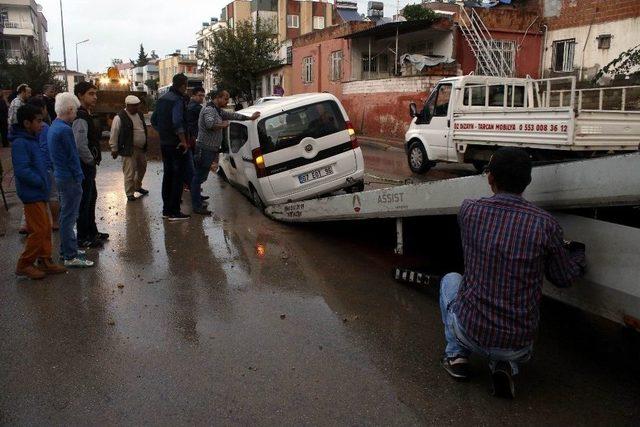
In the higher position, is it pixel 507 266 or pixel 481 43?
pixel 481 43

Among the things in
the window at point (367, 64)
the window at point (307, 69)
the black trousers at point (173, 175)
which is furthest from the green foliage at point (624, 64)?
the window at point (307, 69)

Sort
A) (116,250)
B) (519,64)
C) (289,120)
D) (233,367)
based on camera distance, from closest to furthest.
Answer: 1. (233,367)
2. (116,250)
3. (289,120)
4. (519,64)

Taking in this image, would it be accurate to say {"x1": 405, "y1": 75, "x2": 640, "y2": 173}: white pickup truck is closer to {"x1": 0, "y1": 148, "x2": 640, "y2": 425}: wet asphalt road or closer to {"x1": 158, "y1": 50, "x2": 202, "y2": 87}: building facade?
{"x1": 0, "y1": 148, "x2": 640, "y2": 425}: wet asphalt road

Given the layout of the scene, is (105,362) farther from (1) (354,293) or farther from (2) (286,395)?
(1) (354,293)

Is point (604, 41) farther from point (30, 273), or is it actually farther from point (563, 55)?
point (30, 273)

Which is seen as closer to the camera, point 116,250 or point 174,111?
point 116,250

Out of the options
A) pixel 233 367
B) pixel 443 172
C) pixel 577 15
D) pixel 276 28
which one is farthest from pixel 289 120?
pixel 276 28

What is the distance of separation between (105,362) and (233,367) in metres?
0.88

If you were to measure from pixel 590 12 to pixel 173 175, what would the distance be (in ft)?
67.0

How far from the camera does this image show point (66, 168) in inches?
212

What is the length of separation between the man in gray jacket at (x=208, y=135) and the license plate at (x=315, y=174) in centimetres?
135

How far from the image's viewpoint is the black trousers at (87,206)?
6125 mm

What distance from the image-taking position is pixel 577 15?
72.7 feet

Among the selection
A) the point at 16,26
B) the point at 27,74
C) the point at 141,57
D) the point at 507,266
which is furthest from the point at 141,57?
the point at 507,266
